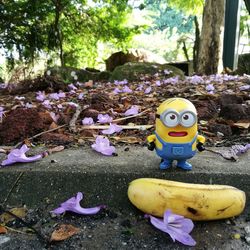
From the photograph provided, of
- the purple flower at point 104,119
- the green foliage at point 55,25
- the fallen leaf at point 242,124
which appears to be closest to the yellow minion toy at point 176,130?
the fallen leaf at point 242,124

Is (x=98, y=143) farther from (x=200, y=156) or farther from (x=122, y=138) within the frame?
(x=200, y=156)

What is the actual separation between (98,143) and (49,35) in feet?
26.9

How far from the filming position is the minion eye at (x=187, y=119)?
4.51 ft

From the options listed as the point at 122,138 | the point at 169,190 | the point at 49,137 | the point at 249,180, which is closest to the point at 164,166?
the point at 169,190

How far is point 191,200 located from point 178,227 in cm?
11

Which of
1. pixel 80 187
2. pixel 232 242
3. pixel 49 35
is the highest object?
pixel 49 35

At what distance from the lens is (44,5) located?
30.1 feet

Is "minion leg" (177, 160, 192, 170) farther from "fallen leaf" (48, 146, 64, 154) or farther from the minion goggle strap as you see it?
"fallen leaf" (48, 146, 64, 154)

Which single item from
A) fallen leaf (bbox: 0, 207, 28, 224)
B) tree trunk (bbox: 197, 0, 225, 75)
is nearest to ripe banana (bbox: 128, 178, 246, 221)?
fallen leaf (bbox: 0, 207, 28, 224)

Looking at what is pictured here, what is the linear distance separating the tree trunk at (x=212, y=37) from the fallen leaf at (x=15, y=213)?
22.3 feet

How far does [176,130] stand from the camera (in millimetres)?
1411

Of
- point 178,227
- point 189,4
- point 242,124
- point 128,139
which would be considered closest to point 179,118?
point 178,227

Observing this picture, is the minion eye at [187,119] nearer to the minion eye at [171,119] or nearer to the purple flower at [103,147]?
the minion eye at [171,119]

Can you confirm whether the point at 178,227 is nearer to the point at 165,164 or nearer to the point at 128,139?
the point at 165,164
